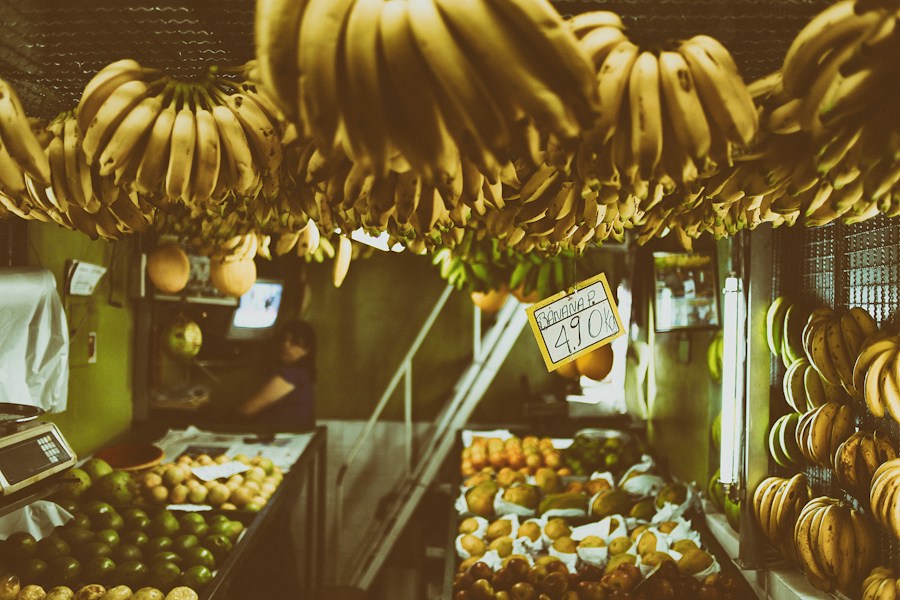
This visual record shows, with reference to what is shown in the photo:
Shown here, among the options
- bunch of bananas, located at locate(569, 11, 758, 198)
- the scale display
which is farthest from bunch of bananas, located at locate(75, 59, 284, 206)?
the scale display

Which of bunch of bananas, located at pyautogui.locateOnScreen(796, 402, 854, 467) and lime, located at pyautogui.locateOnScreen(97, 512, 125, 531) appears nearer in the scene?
bunch of bananas, located at pyautogui.locateOnScreen(796, 402, 854, 467)

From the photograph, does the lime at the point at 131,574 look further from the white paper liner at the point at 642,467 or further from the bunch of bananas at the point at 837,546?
the white paper liner at the point at 642,467

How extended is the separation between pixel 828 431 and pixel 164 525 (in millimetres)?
2495

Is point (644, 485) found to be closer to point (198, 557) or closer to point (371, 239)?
point (371, 239)

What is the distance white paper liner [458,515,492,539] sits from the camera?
2.92m

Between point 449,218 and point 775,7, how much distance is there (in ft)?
2.68

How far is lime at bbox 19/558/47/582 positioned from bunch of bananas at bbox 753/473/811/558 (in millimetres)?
2559

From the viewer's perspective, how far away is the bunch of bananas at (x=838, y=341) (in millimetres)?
1933

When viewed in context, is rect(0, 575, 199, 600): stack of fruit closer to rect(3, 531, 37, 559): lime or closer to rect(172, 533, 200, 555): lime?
rect(3, 531, 37, 559): lime

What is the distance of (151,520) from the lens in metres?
2.73

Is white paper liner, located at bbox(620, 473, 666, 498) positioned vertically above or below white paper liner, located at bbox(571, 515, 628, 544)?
above

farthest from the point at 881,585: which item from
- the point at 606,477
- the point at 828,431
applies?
the point at 606,477

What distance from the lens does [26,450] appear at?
2.07 meters

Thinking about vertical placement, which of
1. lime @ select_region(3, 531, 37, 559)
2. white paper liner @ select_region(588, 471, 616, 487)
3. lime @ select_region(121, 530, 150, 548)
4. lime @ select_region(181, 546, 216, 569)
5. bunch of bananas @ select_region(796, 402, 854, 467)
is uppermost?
bunch of bananas @ select_region(796, 402, 854, 467)
